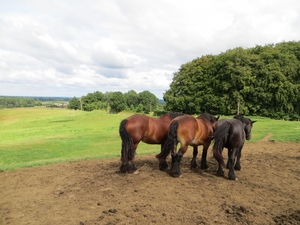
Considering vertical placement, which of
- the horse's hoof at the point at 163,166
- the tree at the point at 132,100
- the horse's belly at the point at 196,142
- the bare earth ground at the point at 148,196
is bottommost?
the bare earth ground at the point at 148,196

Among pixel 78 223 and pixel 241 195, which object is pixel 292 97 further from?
pixel 78 223

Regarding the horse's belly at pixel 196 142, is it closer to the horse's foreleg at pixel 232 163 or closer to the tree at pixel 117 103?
the horse's foreleg at pixel 232 163

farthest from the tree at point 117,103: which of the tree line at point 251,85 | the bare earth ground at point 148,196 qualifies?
the bare earth ground at point 148,196

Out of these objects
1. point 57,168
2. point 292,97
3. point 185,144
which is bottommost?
point 57,168

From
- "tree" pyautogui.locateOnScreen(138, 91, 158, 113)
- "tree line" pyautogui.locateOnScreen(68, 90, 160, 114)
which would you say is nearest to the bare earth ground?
"tree line" pyautogui.locateOnScreen(68, 90, 160, 114)

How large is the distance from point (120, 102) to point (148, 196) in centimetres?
8271

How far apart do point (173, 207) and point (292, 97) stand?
3451 centimetres

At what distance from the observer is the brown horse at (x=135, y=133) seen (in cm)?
732

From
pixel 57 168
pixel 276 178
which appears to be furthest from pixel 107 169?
pixel 276 178

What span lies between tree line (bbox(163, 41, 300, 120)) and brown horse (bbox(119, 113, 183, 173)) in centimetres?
2624

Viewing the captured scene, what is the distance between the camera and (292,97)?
109 feet

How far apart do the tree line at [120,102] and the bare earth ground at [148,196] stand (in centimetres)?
7286

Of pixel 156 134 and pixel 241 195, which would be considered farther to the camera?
pixel 156 134

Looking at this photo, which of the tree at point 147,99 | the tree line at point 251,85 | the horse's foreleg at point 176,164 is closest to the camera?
the horse's foreleg at point 176,164
